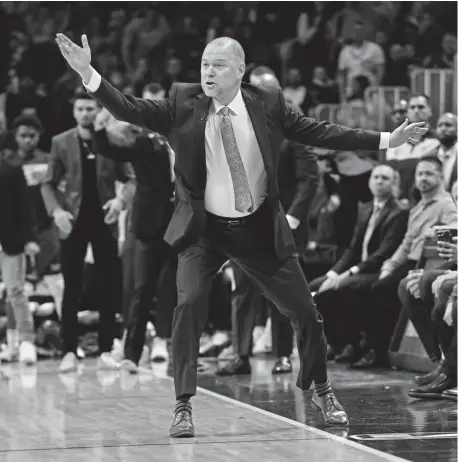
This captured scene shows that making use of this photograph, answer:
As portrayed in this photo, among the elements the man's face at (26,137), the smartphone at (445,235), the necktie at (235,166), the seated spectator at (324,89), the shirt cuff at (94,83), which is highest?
the seated spectator at (324,89)

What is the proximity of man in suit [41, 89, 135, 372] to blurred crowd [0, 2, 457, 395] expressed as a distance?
0.63ft

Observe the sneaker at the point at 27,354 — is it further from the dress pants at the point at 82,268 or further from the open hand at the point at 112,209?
the open hand at the point at 112,209

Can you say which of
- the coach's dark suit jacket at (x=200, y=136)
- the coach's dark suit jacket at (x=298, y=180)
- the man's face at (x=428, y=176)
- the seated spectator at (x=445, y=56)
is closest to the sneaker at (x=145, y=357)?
the coach's dark suit jacket at (x=298, y=180)

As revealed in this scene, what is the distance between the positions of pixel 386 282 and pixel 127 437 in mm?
4013

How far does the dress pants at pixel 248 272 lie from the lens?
5.99 metres

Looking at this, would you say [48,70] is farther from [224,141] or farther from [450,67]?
[224,141]

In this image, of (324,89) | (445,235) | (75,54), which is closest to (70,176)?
(445,235)

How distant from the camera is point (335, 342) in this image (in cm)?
1034

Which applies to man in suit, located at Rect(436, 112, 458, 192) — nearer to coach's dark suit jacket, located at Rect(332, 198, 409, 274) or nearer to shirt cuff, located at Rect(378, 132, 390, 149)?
coach's dark suit jacket, located at Rect(332, 198, 409, 274)

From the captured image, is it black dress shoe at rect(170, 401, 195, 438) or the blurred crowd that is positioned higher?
the blurred crowd

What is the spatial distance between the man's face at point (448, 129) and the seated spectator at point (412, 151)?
8 cm

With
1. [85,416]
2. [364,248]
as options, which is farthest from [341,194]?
[85,416]

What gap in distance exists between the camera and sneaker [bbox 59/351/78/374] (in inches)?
373

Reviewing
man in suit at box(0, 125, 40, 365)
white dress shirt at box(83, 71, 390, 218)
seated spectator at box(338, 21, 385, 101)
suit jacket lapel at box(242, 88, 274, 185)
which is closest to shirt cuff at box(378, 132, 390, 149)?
white dress shirt at box(83, 71, 390, 218)
